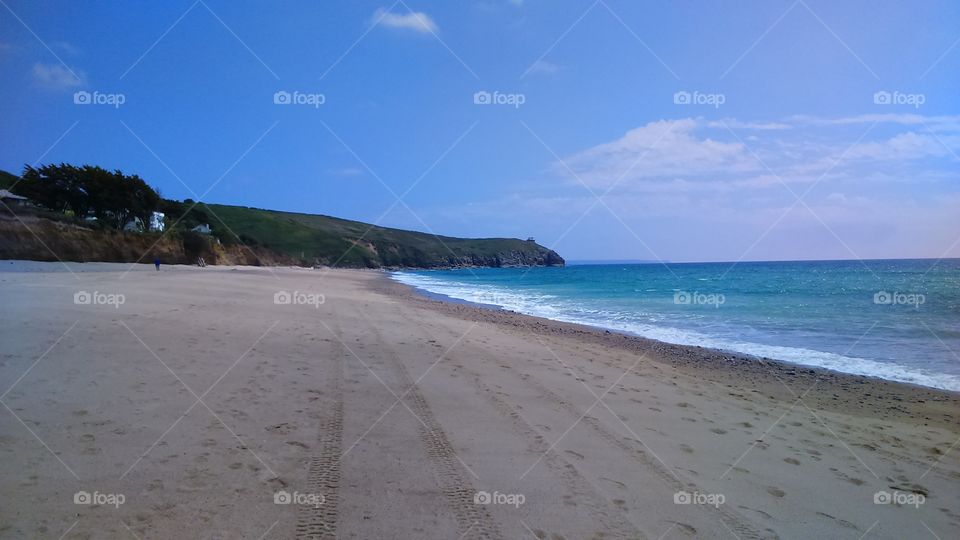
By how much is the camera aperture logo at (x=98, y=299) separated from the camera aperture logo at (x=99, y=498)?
9269 millimetres

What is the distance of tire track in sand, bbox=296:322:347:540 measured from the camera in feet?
12.0

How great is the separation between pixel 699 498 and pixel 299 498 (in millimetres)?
3403

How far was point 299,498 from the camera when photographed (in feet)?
13.2

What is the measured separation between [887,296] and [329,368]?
118 ft

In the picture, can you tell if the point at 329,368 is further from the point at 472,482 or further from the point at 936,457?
the point at 936,457

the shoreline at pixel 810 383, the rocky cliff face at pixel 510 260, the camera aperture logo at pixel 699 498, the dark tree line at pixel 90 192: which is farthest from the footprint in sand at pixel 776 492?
the rocky cliff face at pixel 510 260

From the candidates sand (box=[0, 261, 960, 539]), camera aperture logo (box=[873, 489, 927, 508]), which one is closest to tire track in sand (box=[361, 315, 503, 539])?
sand (box=[0, 261, 960, 539])

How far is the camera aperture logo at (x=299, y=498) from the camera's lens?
3.95 metres

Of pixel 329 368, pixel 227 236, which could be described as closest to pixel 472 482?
pixel 329 368

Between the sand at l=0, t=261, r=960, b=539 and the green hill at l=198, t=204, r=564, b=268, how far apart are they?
2861 inches

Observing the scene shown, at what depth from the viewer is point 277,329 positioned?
11055 mm

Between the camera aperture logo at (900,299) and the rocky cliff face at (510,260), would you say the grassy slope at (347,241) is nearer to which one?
the rocky cliff face at (510,260)

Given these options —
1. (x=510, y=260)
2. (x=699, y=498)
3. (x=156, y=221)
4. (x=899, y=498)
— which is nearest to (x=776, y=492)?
(x=699, y=498)

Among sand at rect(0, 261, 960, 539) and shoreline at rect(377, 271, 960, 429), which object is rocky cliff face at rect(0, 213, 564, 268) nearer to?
sand at rect(0, 261, 960, 539)
